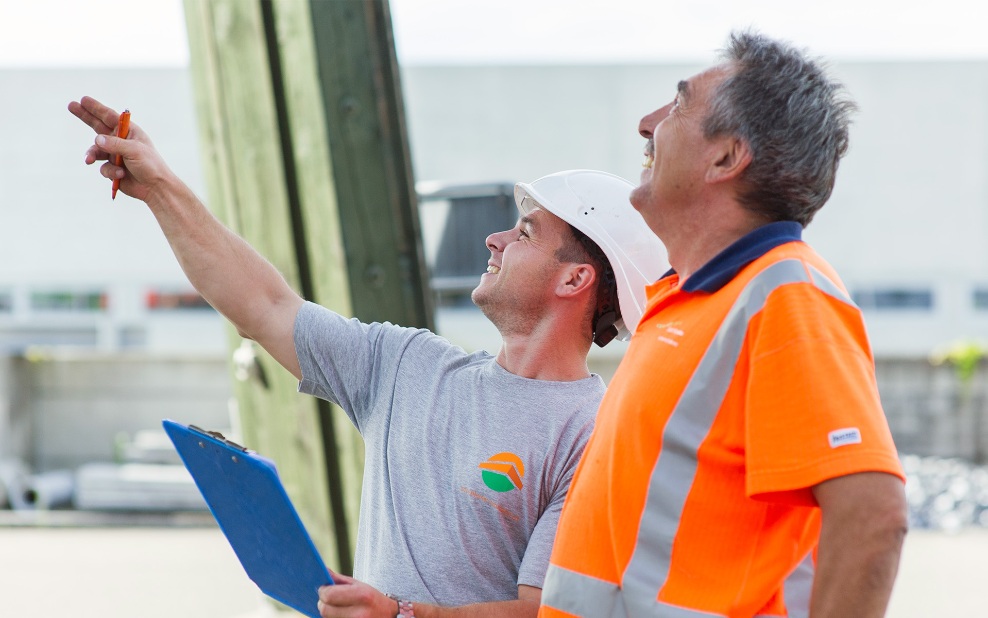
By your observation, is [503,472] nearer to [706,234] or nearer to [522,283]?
[522,283]

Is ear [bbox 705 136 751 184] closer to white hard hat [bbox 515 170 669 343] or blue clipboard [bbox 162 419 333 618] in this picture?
white hard hat [bbox 515 170 669 343]

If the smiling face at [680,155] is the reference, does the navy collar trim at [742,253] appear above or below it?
below

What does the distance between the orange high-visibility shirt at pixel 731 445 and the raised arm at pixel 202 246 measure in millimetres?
592

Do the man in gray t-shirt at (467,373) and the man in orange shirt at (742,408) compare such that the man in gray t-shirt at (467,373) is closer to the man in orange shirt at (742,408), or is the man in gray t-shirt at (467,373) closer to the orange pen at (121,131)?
the orange pen at (121,131)

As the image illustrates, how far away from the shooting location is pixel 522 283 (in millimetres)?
1559

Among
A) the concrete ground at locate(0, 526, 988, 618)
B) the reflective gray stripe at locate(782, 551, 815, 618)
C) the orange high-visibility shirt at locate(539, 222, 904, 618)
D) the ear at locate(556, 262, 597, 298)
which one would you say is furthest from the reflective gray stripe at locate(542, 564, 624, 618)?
the concrete ground at locate(0, 526, 988, 618)

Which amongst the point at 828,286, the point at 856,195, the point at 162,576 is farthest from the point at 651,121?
the point at 856,195

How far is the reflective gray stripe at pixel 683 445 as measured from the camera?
1.03 meters

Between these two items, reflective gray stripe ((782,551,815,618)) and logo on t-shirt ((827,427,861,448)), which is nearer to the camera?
logo on t-shirt ((827,427,861,448))

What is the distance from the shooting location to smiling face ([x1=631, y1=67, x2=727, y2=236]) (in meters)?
1.16

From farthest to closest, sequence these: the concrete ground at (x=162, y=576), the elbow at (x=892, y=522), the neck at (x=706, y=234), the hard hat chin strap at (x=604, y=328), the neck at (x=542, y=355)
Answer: the concrete ground at (x=162, y=576) < the hard hat chin strap at (x=604, y=328) < the neck at (x=542, y=355) < the neck at (x=706, y=234) < the elbow at (x=892, y=522)

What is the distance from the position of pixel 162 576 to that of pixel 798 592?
5253 millimetres

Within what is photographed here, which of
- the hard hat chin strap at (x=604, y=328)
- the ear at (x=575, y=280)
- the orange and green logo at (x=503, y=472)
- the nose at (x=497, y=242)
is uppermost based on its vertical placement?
the nose at (x=497, y=242)

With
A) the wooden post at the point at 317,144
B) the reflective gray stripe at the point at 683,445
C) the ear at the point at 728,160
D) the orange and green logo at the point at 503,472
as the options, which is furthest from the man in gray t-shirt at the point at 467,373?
the wooden post at the point at 317,144
